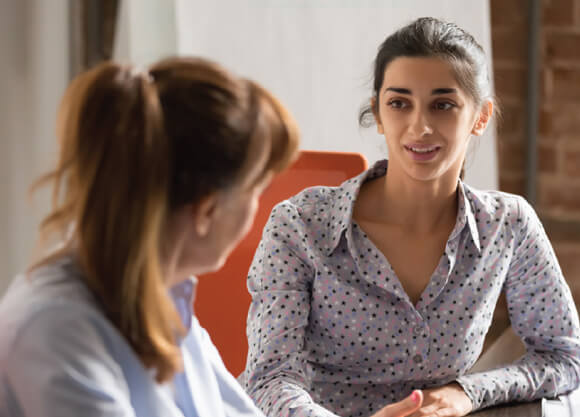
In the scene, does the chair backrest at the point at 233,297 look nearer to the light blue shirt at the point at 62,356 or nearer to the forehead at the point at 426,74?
the forehead at the point at 426,74

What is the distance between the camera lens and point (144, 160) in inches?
A: 28.1

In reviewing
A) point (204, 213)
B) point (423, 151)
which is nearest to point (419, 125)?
point (423, 151)

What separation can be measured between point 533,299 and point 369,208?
30cm

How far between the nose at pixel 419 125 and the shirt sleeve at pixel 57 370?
0.70 meters

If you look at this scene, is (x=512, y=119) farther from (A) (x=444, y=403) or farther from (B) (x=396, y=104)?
(A) (x=444, y=403)

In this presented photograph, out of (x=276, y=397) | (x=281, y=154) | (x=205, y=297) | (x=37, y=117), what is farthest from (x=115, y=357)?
(x=37, y=117)

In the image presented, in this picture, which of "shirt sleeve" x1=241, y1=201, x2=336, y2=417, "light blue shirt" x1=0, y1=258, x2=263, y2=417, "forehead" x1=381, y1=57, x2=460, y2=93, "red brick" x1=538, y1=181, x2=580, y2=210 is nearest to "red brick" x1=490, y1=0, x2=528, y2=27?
"red brick" x1=538, y1=181, x2=580, y2=210

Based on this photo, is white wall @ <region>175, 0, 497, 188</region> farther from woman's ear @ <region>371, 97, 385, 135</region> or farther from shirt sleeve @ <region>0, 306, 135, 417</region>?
shirt sleeve @ <region>0, 306, 135, 417</region>

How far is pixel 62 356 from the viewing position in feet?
2.26

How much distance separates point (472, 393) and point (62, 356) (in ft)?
2.38

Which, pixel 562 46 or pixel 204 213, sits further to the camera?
pixel 562 46

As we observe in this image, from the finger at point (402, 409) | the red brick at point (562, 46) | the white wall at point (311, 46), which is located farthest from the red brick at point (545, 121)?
the finger at point (402, 409)

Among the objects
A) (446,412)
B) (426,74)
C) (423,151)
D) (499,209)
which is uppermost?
(426,74)

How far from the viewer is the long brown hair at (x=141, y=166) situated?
72cm
